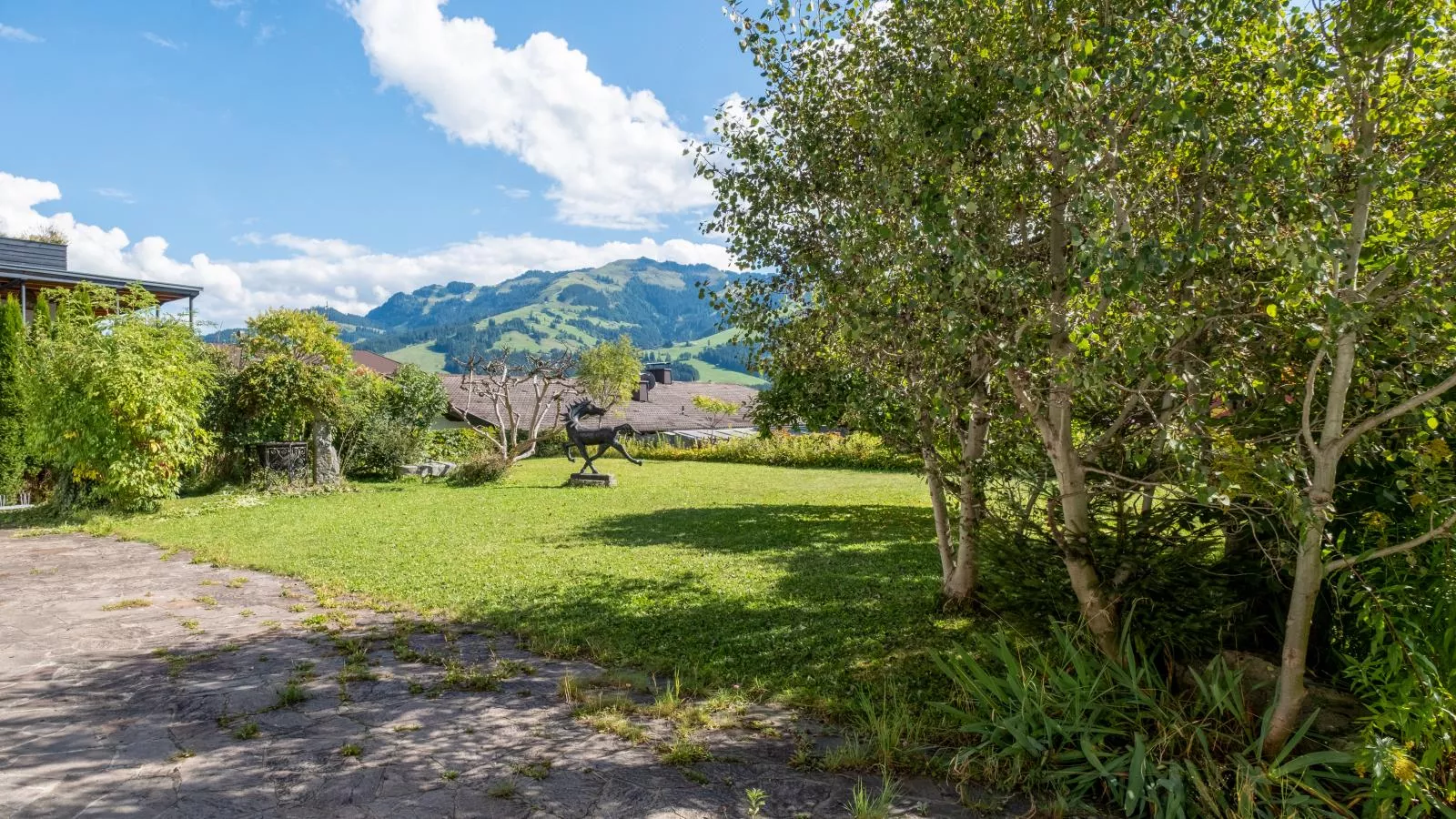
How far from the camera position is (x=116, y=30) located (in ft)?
35.7

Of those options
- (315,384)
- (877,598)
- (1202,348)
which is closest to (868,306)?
(1202,348)

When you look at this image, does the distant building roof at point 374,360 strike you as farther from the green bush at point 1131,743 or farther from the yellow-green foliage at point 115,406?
the green bush at point 1131,743

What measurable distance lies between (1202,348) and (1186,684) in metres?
1.94

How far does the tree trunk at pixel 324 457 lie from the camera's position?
647 inches

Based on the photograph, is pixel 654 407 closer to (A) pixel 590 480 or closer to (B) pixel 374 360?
(B) pixel 374 360

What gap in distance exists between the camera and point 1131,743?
12.3 ft

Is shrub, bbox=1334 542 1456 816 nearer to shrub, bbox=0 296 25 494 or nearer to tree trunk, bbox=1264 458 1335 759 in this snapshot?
tree trunk, bbox=1264 458 1335 759

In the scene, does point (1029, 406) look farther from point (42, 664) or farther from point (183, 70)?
point (183, 70)

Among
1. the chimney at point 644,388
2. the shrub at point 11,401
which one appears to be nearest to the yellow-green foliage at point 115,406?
the shrub at point 11,401

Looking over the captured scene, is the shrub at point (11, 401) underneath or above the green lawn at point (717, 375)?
underneath

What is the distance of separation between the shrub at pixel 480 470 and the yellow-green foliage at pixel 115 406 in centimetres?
550

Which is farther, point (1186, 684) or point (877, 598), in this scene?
point (877, 598)

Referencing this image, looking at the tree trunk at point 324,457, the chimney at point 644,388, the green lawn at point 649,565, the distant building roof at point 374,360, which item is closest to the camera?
the green lawn at point 649,565

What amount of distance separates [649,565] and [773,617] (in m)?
2.60
